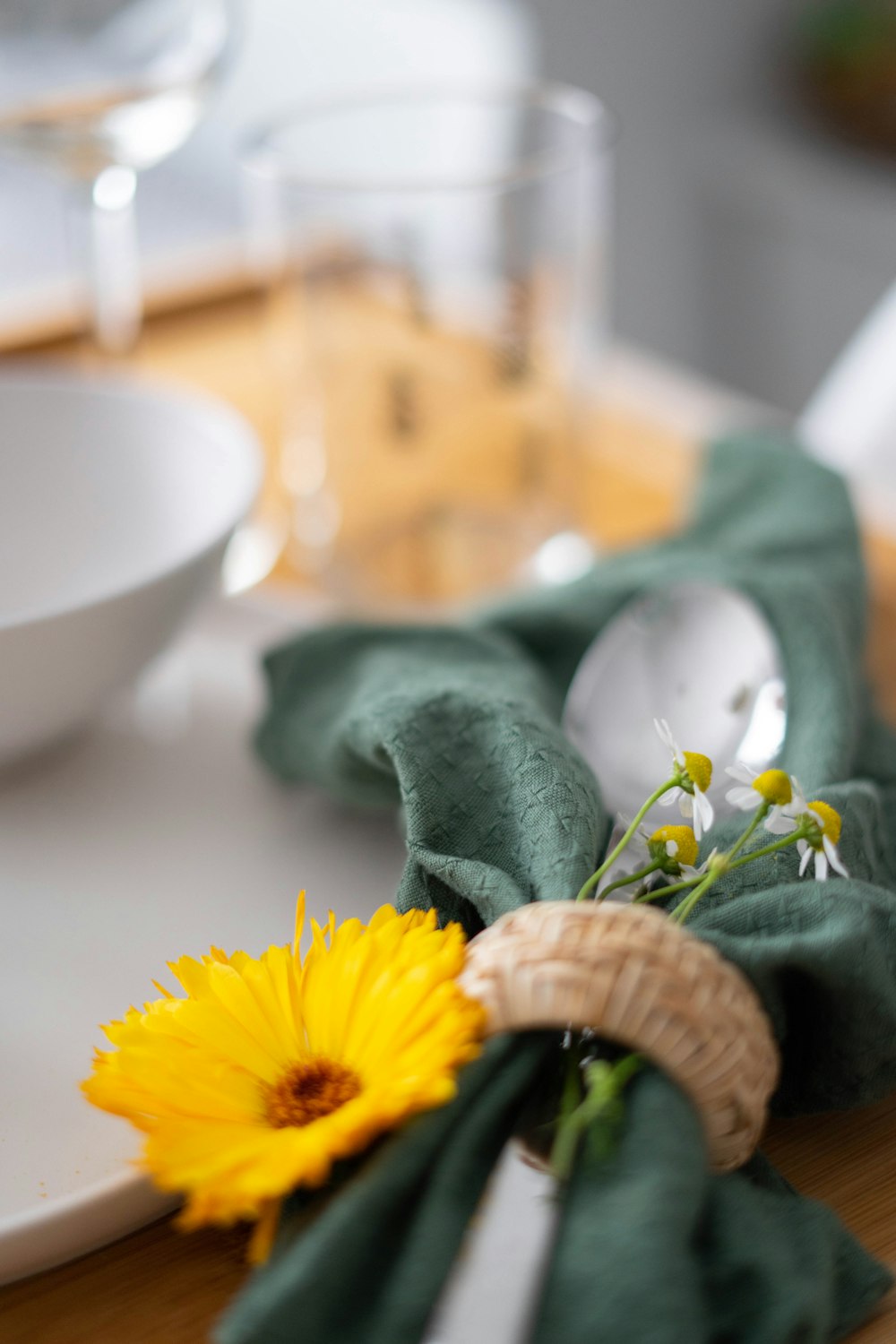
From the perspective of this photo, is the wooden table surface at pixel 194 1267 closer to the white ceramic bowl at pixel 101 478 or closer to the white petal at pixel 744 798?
the white petal at pixel 744 798

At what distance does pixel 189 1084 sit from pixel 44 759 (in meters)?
0.20

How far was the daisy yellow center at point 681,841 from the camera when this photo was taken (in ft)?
0.84

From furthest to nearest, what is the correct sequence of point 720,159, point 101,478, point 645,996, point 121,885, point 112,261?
point 720,159 → point 112,261 → point 101,478 → point 121,885 → point 645,996

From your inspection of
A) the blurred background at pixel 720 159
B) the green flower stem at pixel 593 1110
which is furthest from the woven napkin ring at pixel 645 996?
the blurred background at pixel 720 159

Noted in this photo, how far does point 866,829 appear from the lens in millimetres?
305

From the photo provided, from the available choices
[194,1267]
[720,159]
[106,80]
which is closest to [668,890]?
[194,1267]

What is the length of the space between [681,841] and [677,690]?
121 millimetres

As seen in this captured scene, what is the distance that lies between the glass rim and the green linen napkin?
0.40 ft

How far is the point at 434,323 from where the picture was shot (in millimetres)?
516

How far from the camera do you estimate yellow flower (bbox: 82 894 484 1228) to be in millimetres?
212

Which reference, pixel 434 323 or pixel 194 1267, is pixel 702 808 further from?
pixel 434 323

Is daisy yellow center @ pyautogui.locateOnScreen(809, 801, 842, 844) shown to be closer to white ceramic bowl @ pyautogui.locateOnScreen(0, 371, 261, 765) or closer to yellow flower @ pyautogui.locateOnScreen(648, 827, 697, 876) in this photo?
yellow flower @ pyautogui.locateOnScreen(648, 827, 697, 876)

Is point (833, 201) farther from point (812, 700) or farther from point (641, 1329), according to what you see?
point (641, 1329)

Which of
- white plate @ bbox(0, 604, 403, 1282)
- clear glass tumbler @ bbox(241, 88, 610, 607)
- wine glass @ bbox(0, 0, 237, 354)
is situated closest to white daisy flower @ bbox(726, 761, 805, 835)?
white plate @ bbox(0, 604, 403, 1282)
